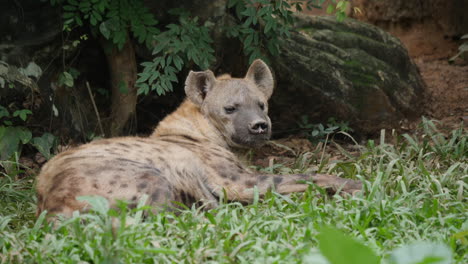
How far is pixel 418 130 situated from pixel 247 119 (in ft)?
9.36

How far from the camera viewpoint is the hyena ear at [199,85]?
4.76 metres

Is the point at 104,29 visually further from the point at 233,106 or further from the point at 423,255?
the point at 423,255

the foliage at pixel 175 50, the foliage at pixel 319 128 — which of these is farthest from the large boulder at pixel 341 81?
the foliage at pixel 175 50

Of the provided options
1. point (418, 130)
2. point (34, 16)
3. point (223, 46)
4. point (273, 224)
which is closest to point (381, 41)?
point (418, 130)

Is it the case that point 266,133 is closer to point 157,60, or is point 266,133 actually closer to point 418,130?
point 157,60

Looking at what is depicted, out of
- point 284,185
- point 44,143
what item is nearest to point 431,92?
point 284,185

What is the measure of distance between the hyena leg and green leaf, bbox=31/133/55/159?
2.12 meters

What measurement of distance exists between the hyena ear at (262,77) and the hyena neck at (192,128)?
21.6 inches

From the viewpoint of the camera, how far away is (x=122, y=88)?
5871 millimetres

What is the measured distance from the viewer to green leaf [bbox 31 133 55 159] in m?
5.35

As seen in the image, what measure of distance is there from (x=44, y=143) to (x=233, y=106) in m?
1.89

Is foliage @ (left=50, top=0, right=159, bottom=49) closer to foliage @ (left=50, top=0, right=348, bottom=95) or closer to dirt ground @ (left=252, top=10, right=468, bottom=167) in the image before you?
foliage @ (left=50, top=0, right=348, bottom=95)

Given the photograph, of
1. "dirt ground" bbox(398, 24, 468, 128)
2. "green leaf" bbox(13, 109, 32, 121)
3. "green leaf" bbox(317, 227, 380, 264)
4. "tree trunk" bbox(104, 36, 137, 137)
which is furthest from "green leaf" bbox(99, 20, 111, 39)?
"green leaf" bbox(317, 227, 380, 264)

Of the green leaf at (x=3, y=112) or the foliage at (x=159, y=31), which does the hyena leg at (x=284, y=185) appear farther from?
the green leaf at (x=3, y=112)
